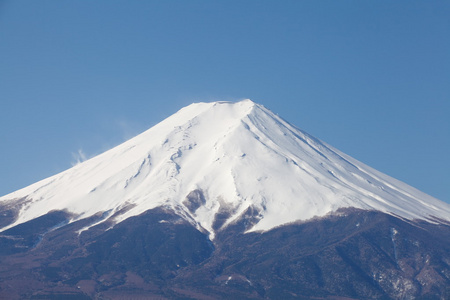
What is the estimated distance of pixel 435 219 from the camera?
616ft

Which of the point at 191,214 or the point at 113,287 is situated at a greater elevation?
the point at 191,214

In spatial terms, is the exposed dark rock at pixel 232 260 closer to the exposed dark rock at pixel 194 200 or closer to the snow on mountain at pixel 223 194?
the snow on mountain at pixel 223 194

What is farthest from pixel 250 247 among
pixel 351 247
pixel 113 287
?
pixel 113 287

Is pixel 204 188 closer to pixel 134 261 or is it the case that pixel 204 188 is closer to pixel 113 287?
pixel 134 261

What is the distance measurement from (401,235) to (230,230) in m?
36.1

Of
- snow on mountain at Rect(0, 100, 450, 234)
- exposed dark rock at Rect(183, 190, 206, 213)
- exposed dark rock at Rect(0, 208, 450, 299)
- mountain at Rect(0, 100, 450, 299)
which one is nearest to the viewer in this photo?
exposed dark rock at Rect(0, 208, 450, 299)

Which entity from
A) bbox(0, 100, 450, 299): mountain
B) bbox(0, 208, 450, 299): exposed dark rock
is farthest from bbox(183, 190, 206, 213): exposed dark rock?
bbox(0, 208, 450, 299): exposed dark rock

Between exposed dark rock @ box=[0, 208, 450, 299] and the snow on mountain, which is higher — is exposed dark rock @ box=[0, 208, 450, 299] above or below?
below

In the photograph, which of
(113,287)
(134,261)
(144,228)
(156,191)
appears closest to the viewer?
(113,287)

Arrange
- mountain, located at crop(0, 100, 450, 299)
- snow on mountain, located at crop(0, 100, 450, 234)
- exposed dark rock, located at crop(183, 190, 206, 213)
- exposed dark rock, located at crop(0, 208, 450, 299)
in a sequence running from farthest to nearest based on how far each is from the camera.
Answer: exposed dark rock, located at crop(183, 190, 206, 213)
snow on mountain, located at crop(0, 100, 450, 234)
mountain, located at crop(0, 100, 450, 299)
exposed dark rock, located at crop(0, 208, 450, 299)

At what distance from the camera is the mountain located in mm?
143625

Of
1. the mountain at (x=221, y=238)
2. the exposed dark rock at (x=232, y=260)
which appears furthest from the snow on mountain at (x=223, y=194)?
the exposed dark rock at (x=232, y=260)

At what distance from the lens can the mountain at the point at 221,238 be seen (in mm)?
143625

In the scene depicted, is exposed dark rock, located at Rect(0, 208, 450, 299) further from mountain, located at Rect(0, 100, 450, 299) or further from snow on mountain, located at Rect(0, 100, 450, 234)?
snow on mountain, located at Rect(0, 100, 450, 234)
